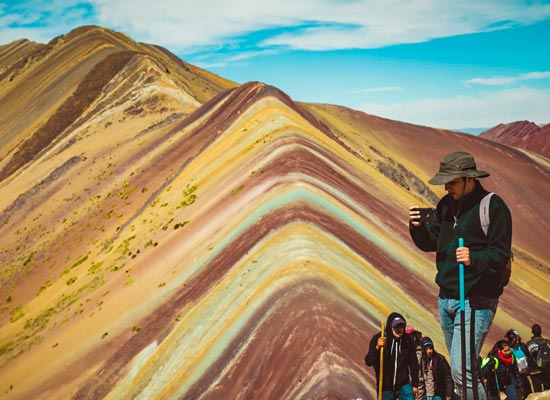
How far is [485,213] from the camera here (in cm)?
523

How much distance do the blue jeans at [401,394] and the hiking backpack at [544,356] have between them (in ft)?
12.3

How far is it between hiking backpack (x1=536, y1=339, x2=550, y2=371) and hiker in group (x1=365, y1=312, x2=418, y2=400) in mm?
3688

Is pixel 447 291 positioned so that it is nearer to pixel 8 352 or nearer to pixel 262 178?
pixel 262 178

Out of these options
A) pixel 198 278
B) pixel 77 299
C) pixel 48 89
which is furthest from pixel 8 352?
pixel 48 89

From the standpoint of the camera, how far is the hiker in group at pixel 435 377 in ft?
27.9

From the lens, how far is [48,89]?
218 ft

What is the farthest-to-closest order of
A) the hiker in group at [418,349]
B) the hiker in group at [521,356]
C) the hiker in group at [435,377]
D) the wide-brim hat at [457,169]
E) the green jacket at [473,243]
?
the hiker in group at [521,356] < the hiker in group at [435,377] < the hiker in group at [418,349] < the wide-brim hat at [457,169] < the green jacket at [473,243]

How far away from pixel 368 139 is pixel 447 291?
52.0 metres

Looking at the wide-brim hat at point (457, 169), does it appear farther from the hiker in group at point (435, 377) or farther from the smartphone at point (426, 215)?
the hiker in group at point (435, 377)

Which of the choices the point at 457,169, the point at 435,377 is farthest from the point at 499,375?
the point at 457,169

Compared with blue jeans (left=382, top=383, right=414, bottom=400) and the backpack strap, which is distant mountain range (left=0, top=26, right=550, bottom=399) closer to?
blue jeans (left=382, top=383, right=414, bottom=400)

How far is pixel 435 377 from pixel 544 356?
2.81m

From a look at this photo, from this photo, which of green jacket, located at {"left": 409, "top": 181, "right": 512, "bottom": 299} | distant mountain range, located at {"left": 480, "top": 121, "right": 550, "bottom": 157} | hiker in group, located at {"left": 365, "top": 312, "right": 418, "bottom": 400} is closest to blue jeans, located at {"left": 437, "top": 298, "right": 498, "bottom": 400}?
green jacket, located at {"left": 409, "top": 181, "right": 512, "bottom": 299}

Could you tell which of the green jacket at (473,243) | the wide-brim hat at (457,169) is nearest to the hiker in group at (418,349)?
the green jacket at (473,243)
